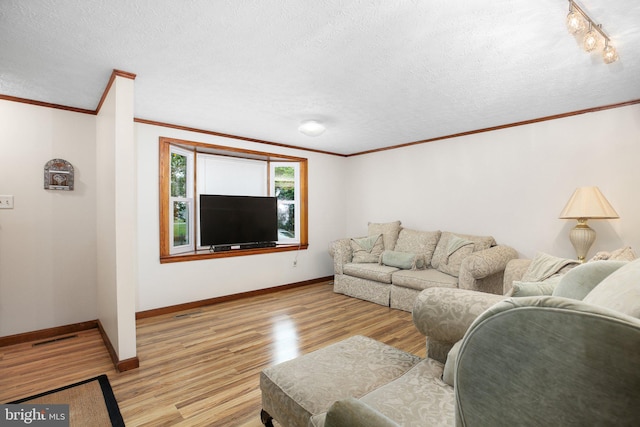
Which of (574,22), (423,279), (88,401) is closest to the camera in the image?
(574,22)

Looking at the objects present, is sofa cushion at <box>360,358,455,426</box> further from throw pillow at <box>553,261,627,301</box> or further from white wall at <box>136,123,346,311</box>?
white wall at <box>136,123,346,311</box>

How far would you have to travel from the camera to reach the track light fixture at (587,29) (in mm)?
1578

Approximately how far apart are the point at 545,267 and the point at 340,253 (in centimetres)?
268

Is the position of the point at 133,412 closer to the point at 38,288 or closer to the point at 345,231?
the point at 38,288

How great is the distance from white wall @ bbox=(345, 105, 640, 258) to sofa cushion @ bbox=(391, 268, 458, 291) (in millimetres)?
914

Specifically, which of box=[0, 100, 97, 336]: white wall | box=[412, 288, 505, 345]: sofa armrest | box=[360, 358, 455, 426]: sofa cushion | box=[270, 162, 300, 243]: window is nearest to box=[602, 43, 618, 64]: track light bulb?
box=[412, 288, 505, 345]: sofa armrest

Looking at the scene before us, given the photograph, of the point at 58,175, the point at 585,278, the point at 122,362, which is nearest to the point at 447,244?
the point at 585,278

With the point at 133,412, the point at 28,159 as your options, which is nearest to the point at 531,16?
the point at 133,412

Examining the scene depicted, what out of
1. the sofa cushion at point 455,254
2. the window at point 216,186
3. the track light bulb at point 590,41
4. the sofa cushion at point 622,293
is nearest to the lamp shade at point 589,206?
the sofa cushion at point 455,254

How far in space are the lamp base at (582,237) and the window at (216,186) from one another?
11.7 feet

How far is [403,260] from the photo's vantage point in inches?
166

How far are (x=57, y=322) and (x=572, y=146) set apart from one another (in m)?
5.89

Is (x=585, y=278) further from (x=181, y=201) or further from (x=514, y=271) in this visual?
(x=181, y=201)

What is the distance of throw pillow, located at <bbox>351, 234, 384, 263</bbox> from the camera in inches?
187
